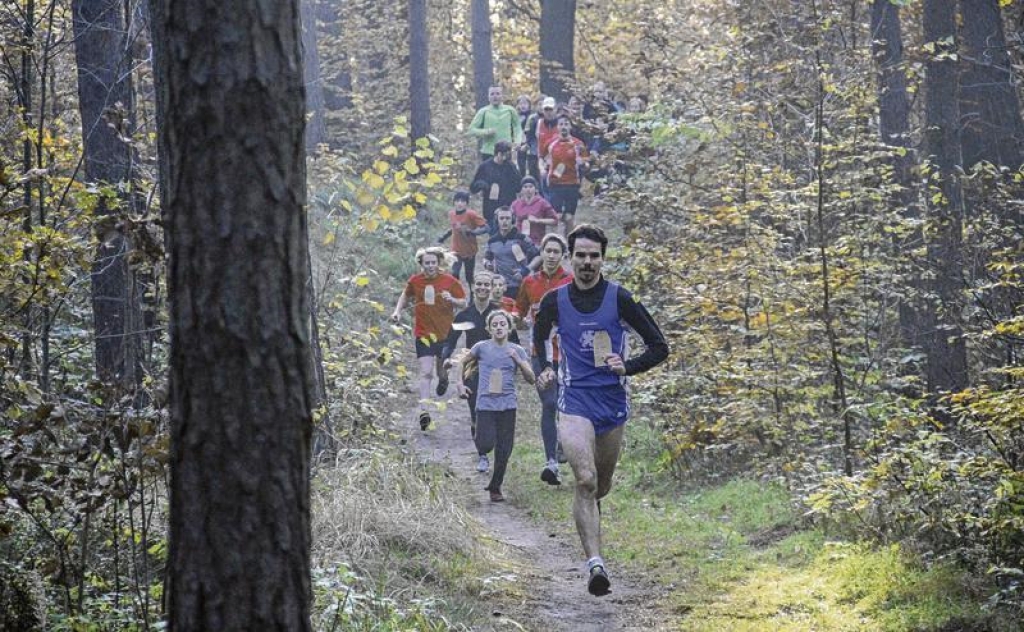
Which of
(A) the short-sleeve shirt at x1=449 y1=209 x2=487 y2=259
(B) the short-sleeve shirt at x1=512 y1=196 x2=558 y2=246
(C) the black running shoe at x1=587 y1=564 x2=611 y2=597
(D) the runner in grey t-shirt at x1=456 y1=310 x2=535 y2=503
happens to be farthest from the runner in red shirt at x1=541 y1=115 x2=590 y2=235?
(C) the black running shoe at x1=587 y1=564 x2=611 y2=597

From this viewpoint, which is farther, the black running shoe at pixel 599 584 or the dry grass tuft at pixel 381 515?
the dry grass tuft at pixel 381 515

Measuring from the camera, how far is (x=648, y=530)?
33.4 ft

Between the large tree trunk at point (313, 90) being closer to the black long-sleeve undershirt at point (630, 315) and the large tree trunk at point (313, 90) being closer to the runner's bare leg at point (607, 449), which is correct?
the black long-sleeve undershirt at point (630, 315)

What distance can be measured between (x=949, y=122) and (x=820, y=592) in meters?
6.43

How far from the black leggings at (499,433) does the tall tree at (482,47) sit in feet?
56.4

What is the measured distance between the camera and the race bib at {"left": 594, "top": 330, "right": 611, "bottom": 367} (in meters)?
7.90

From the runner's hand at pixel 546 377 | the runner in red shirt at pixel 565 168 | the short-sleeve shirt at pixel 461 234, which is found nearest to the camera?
the runner's hand at pixel 546 377

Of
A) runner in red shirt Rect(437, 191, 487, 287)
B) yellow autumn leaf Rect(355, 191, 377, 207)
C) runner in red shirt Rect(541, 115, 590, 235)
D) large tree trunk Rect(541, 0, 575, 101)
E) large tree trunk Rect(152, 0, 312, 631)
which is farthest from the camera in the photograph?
large tree trunk Rect(541, 0, 575, 101)

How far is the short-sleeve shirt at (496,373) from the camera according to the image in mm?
11672

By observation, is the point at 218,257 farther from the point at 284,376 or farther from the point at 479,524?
the point at 479,524

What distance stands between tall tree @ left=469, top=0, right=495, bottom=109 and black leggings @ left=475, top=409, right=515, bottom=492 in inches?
677

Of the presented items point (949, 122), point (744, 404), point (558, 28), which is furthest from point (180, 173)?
point (558, 28)

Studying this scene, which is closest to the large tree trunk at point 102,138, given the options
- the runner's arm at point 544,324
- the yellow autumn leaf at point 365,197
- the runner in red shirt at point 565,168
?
the yellow autumn leaf at point 365,197

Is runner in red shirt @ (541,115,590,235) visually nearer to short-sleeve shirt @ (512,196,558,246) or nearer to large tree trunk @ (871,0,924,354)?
short-sleeve shirt @ (512,196,558,246)
